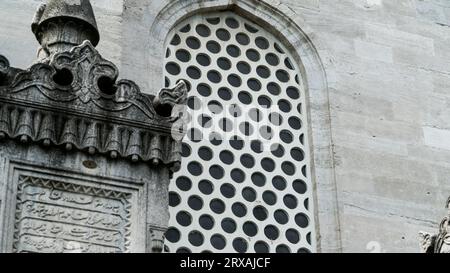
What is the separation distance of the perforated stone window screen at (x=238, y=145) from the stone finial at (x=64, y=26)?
5.52 m

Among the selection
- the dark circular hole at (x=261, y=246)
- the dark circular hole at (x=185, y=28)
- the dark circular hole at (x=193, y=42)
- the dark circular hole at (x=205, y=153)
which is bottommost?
the dark circular hole at (x=261, y=246)

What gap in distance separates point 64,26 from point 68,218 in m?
1.72

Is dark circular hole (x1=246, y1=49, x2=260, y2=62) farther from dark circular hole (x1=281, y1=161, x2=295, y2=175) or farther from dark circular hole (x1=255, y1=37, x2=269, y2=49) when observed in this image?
dark circular hole (x1=281, y1=161, x2=295, y2=175)

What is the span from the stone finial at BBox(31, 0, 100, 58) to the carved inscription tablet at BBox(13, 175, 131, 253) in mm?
1288

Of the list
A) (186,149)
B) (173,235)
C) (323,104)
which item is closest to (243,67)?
(323,104)

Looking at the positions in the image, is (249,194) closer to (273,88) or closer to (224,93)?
(224,93)

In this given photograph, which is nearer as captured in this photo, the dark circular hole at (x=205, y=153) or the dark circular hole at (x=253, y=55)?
the dark circular hole at (x=205, y=153)

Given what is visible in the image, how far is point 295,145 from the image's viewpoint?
1501cm

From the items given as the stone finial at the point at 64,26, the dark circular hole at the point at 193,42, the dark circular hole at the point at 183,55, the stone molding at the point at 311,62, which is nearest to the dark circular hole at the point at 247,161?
the stone molding at the point at 311,62

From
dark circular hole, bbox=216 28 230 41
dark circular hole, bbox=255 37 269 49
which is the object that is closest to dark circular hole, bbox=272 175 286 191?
dark circular hole, bbox=255 37 269 49

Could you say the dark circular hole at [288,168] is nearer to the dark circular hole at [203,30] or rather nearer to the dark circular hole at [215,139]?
the dark circular hole at [215,139]

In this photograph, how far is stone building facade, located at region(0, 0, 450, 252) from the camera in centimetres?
1399

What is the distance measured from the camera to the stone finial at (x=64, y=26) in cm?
815
